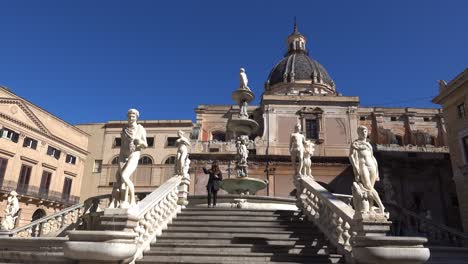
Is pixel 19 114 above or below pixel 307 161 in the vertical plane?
above

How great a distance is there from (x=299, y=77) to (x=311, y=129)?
11.8 m

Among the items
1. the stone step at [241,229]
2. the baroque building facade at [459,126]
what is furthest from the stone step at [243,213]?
the baroque building facade at [459,126]

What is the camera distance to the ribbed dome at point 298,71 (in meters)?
46.1

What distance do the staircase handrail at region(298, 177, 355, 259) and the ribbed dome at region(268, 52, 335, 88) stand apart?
1440 inches

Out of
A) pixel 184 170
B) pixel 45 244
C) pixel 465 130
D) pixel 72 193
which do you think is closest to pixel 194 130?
pixel 72 193

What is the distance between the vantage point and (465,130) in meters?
→ 24.7

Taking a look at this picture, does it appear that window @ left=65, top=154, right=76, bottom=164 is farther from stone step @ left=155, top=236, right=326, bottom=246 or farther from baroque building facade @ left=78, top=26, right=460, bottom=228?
stone step @ left=155, top=236, right=326, bottom=246

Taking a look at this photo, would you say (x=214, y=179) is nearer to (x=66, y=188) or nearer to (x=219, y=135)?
(x=219, y=135)

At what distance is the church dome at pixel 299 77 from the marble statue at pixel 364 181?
36.8 m

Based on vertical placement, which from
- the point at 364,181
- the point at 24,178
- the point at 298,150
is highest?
the point at 24,178

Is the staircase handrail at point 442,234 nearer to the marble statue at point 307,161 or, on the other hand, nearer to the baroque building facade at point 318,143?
the marble statue at point 307,161

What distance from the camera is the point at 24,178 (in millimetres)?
35188

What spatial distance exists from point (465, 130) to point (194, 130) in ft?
80.5

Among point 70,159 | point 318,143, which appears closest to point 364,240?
point 318,143
